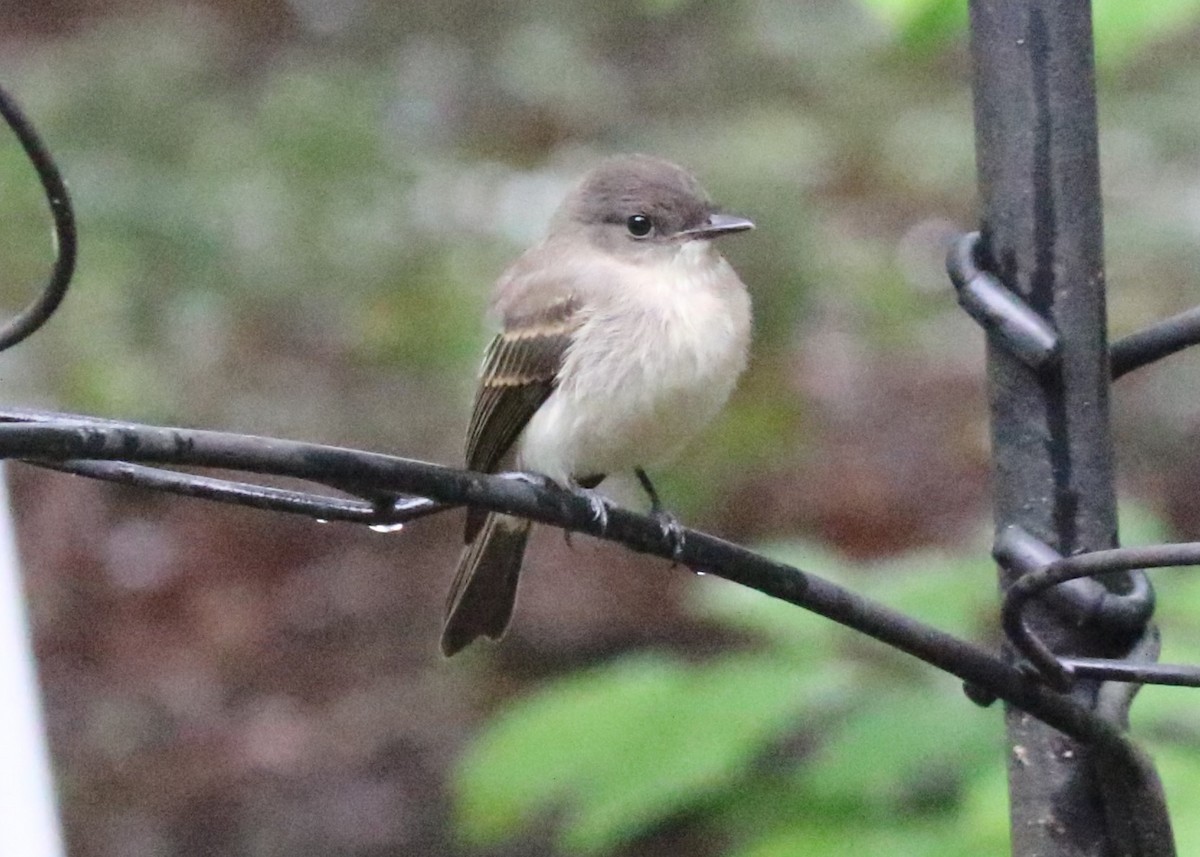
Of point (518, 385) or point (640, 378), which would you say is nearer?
point (640, 378)

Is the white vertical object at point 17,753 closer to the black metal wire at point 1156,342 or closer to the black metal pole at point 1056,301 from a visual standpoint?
the black metal pole at point 1056,301

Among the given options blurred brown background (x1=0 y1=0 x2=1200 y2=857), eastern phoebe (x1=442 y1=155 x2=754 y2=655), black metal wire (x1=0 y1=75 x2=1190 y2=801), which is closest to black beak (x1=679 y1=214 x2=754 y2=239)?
eastern phoebe (x1=442 y1=155 x2=754 y2=655)

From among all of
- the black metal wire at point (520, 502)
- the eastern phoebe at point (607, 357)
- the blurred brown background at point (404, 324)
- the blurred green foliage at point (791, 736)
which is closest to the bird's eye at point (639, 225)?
the eastern phoebe at point (607, 357)

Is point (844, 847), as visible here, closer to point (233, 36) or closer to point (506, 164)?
point (506, 164)

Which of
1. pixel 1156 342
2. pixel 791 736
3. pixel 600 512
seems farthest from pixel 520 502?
pixel 791 736

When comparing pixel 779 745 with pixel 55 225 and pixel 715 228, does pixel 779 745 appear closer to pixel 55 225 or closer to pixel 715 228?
pixel 715 228

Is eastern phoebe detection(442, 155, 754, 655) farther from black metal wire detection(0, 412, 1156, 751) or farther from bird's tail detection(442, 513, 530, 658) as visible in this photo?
black metal wire detection(0, 412, 1156, 751)

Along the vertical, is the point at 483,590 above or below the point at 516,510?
below
